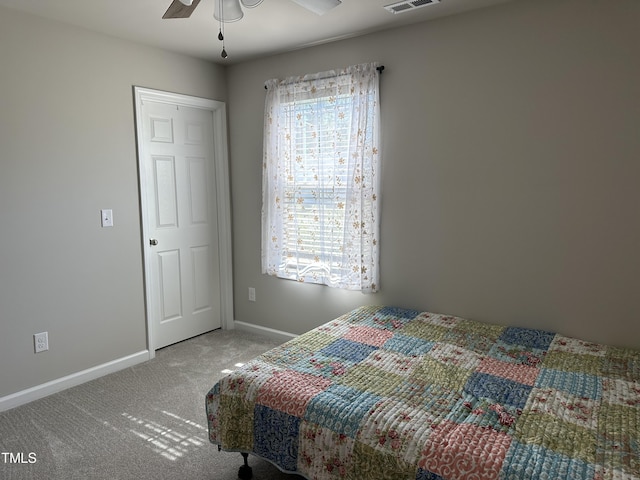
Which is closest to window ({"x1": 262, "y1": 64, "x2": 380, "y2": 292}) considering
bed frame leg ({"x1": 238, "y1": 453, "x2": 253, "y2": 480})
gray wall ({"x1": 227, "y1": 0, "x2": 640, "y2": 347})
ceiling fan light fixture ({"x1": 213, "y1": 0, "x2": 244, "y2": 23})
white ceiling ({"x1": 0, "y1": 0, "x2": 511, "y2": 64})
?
gray wall ({"x1": 227, "y1": 0, "x2": 640, "y2": 347})

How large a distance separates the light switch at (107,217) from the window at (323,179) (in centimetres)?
115

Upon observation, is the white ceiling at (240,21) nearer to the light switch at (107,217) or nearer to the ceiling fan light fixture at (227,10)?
the ceiling fan light fixture at (227,10)

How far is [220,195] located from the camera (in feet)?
12.9

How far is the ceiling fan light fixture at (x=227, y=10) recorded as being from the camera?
6.52 ft

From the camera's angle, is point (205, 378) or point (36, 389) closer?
point (36, 389)

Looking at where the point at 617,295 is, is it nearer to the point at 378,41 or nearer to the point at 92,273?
the point at 378,41

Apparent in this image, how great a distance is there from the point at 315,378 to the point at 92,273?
6.47 feet

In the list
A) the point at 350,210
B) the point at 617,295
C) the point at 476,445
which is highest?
the point at 350,210

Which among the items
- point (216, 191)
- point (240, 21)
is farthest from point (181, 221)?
point (240, 21)

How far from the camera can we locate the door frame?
3.29m

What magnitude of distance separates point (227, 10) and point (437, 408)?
196cm

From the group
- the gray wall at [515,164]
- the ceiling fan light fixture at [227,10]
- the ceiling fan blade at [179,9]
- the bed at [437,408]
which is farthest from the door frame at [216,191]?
the bed at [437,408]

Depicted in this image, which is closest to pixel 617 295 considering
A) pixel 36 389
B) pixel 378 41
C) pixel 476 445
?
pixel 476 445

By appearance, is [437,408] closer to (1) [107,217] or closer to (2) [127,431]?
(2) [127,431]
